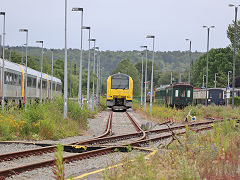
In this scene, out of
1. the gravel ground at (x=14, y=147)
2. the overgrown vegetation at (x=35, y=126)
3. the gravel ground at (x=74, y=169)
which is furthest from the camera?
the overgrown vegetation at (x=35, y=126)

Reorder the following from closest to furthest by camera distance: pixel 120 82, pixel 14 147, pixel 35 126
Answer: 1. pixel 14 147
2. pixel 35 126
3. pixel 120 82

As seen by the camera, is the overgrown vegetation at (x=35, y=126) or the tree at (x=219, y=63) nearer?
the overgrown vegetation at (x=35, y=126)

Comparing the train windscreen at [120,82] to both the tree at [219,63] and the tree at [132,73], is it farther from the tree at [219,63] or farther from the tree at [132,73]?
the tree at [132,73]

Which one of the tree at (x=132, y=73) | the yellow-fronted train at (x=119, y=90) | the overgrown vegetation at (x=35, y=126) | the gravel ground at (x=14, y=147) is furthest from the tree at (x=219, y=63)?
the gravel ground at (x=14, y=147)

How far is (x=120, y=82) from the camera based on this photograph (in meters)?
40.4

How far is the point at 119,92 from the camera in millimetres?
39938

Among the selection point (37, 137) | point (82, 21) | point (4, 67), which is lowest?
point (37, 137)

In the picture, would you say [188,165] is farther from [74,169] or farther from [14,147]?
[14,147]

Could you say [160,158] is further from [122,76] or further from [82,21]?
[122,76]

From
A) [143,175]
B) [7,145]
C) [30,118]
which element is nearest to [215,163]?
[143,175]

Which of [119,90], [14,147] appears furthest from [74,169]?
[119,90]

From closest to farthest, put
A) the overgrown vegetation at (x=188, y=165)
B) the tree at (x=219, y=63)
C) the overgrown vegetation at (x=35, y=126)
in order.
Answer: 1. the overgrown vegetation at (x=188, y=165)
2. the overgrown vegetation at (x=35, y=126)
3. the tree at (x=219, y=63)

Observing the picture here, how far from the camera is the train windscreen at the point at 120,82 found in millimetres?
40241

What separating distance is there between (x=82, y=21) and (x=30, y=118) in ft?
48.6
